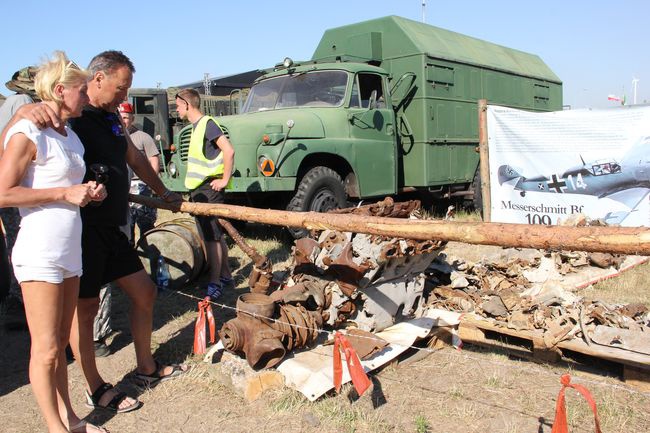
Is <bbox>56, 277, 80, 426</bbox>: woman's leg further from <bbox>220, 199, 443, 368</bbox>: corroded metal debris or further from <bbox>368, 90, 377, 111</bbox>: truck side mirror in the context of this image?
<bbox>368, 90, 377, 111</bbox>: truck side mirror

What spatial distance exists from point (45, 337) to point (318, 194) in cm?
434

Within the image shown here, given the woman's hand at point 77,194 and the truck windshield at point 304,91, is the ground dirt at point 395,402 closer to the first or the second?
the woman's hand at point 77,194

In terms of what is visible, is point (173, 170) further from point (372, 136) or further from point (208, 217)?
point (372, 136)

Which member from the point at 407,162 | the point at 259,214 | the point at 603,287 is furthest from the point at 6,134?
the point at 407,162

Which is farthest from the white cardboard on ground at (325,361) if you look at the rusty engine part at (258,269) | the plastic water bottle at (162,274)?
the plastic water bottle at (162,274)

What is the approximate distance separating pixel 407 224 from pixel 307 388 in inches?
45.3

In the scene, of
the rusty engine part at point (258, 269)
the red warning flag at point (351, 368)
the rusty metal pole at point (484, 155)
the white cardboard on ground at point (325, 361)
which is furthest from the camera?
the rusty metal pole at point (484, 155)

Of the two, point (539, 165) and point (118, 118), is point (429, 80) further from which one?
point (118, 118)

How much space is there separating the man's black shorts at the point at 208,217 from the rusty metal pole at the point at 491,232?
5.75ft

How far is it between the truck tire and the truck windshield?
1.11 m

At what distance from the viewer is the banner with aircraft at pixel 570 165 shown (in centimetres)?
599

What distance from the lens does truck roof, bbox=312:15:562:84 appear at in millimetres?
8258

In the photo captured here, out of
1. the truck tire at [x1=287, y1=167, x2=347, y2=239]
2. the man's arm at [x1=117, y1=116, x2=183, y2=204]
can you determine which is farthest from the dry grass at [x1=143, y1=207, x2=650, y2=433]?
the truck tire at [x1=287, y1=167, x2=347, y2=239]

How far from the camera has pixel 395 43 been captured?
8.37 meters
